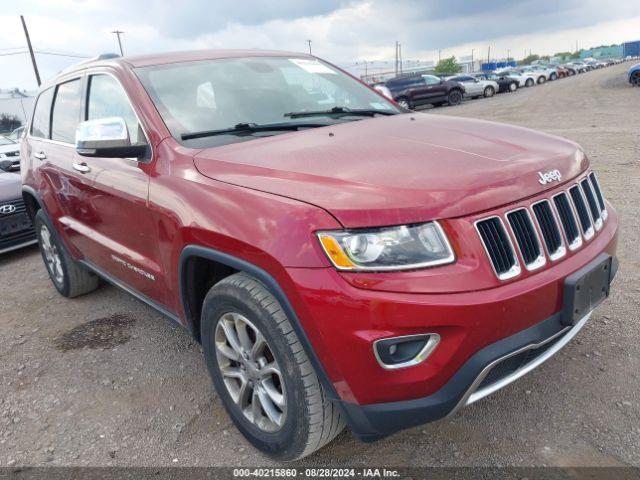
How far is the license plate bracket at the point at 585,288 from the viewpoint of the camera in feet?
6.70

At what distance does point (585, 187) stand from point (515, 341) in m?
1.01

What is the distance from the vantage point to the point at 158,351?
357cm

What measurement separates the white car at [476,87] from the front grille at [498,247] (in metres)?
29.6

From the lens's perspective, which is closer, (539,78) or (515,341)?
(515,341)

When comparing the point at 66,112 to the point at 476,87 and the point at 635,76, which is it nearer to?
the point at 635,76

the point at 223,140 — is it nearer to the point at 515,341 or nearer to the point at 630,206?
the point at 515,341

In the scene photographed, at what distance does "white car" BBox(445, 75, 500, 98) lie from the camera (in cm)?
3061

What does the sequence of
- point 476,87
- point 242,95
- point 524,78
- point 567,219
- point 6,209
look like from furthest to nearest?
point 524,78 → point 476,87 → point 6,209 → point 242,95 → point 567,219

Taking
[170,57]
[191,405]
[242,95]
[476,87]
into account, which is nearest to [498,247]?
[242,95]

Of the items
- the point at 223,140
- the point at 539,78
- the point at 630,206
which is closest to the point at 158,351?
the point at 223,140

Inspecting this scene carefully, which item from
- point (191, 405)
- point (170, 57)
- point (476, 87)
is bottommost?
point (476, 87)

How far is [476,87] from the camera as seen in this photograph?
31.2m

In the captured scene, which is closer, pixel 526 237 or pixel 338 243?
pixel 338 243

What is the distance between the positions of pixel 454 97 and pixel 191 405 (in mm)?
27531
